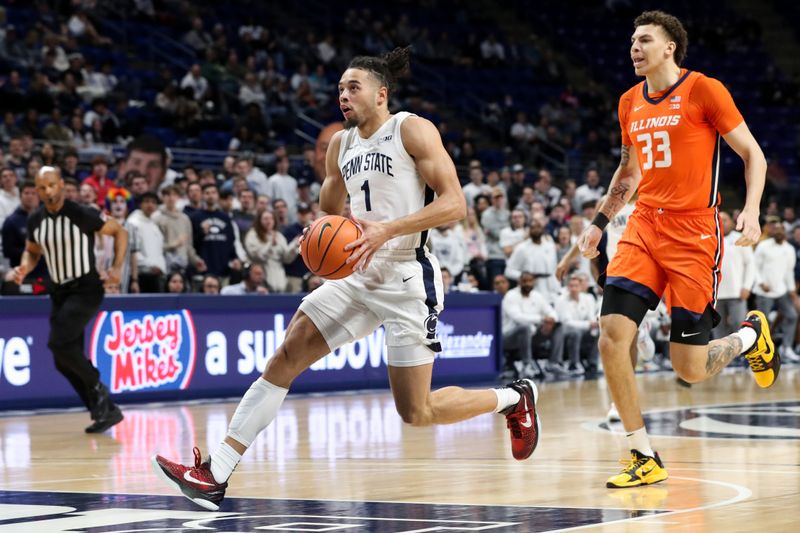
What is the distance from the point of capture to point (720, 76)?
30641 mm

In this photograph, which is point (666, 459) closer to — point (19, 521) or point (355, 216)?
point (355, 216)

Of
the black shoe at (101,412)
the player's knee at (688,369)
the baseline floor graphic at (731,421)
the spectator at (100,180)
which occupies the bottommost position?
the baseline floor graphic at (731,421)

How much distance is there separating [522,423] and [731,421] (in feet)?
12.9

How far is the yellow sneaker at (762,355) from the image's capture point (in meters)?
7.71

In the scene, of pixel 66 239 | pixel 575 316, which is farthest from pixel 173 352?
pixel 575 316

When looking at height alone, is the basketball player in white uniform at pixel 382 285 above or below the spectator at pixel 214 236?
below

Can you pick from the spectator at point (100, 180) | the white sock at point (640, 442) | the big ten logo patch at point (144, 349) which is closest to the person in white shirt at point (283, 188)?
the spectator at point (100, 180)

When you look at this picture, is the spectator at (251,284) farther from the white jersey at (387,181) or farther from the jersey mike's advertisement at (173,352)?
the white jersey at (387,181)

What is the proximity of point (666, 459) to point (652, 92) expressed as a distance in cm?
231

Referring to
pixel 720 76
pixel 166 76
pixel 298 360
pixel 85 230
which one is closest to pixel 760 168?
pixel 298 360

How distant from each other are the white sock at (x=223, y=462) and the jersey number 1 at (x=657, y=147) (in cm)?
256

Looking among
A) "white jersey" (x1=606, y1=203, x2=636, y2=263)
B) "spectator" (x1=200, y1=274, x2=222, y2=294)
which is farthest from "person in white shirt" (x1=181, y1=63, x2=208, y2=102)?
"white jersey" (x1=606, y1=203, x2=636, y2=263)

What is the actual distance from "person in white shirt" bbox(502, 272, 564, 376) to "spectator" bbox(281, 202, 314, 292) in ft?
8.52

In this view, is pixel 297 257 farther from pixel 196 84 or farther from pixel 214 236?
pixel 196 84
